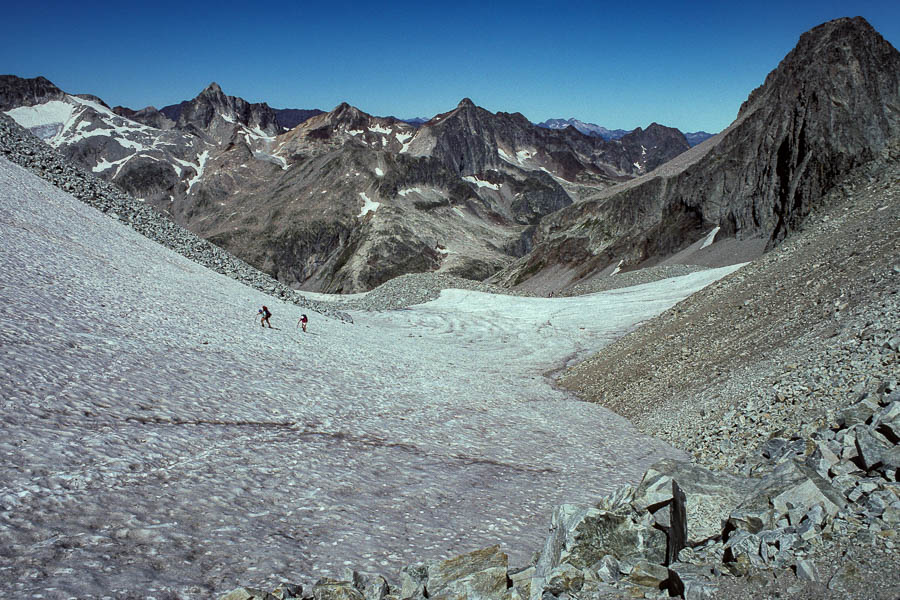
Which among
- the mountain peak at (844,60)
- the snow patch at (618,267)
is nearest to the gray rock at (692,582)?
the mountain peak at (844,60)

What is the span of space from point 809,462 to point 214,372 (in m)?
13.4

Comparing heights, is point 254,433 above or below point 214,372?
below

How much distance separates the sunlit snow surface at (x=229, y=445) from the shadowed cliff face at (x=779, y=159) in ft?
103

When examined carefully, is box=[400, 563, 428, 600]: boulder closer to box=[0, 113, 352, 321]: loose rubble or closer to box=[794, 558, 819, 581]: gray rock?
box=[794, 558, 819, 581]: gray rock

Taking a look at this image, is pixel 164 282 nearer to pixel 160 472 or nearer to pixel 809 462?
pixel 160 472

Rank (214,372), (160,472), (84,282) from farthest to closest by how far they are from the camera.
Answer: (84,282)
(214,372)
(160,472)

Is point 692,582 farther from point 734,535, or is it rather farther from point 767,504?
point 767,504

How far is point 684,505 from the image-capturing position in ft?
22.6

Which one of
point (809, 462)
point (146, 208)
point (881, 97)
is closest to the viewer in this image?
point (809, 462)

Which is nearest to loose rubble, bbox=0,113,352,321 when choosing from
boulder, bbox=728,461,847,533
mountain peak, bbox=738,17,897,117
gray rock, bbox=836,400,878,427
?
gray rock, bbox=836,400,878,427

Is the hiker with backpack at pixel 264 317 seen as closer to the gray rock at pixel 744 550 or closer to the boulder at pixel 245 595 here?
the boulder at pixel 245 595

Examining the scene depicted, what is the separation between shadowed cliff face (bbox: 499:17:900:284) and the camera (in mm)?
66125

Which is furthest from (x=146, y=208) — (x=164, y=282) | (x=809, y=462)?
(x=809, y=462)

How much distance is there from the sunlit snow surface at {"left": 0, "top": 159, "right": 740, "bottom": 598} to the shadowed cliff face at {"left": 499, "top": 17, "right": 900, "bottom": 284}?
31.3 m
